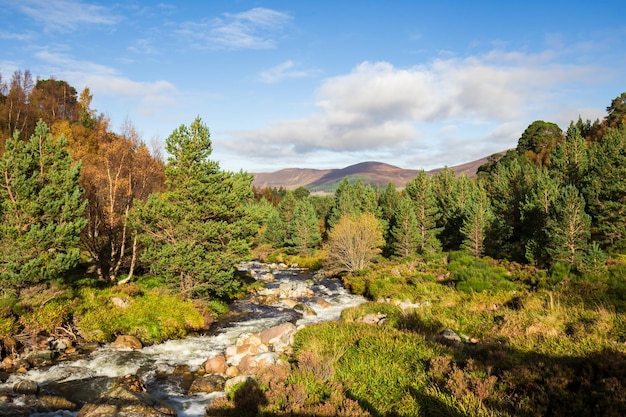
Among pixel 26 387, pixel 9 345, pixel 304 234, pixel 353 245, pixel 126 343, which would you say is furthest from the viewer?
pixel 304 234

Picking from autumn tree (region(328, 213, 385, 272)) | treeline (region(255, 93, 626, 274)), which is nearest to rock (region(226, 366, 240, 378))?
treeline (region(255, 93, 626, 274))

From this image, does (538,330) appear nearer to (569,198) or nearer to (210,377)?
(210,377)

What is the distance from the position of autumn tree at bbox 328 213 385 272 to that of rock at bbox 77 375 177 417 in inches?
1174

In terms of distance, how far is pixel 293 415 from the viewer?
8.68 m

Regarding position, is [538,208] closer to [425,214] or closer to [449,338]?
[425,214]

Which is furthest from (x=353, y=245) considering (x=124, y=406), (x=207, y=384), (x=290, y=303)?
(x=124, y=406)

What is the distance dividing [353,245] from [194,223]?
69.0ft

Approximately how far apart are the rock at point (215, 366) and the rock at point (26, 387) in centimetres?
564

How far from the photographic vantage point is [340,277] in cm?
4159

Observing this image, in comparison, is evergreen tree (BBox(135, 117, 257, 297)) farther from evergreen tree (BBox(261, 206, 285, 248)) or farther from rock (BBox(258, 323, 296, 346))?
evergreen tree (BBox(261, 206, 285, 248))

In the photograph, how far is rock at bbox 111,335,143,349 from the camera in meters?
16.5

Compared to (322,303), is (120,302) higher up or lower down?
higher up

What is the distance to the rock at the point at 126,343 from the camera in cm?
1647

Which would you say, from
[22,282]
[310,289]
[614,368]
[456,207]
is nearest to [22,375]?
[22,282]
